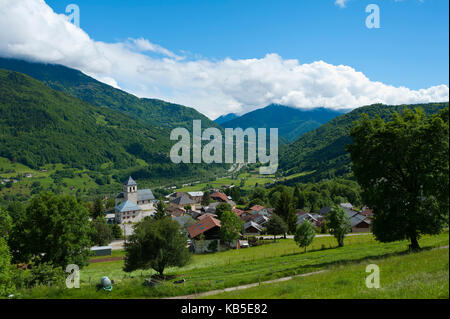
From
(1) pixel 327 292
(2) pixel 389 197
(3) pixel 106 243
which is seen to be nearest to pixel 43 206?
(1) pixel 327 292

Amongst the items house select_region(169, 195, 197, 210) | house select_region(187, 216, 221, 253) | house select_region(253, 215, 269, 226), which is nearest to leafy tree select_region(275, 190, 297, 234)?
house select_region(253, 215, 269, 226)

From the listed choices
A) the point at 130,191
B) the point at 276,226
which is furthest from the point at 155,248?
the point at 130,191

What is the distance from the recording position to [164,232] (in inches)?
1094

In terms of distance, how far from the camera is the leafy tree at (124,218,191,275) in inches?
1072

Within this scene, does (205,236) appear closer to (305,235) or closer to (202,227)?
(202,227)

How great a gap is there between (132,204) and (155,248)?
86.8 metres

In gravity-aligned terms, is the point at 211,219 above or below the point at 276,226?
above

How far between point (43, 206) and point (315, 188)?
120469 millimetres

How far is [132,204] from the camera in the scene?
108688 millimetres

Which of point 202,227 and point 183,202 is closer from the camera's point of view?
point 202,227

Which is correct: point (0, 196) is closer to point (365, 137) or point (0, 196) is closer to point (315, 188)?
point (315, 188)

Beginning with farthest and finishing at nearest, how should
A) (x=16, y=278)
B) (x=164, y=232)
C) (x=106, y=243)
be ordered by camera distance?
(x=106, y=243) < (x=164, y=232) < (x=16, y=278)

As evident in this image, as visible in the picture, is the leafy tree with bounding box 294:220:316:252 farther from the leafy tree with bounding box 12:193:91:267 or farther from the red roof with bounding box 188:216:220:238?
the leafy tree with bounding box 12:193:91:267

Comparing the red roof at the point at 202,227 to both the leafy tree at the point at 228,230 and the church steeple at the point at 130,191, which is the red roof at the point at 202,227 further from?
the church steeple at the point at 130,191
